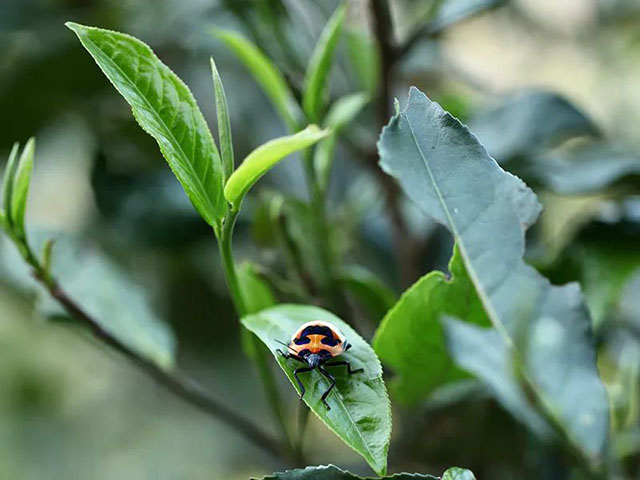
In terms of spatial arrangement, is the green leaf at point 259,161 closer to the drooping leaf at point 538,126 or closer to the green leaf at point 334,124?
the green leaf at point 334,124

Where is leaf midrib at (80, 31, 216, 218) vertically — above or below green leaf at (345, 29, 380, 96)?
above

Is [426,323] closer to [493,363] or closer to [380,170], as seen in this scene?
[493,363]

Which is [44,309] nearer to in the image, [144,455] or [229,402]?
[229,402]

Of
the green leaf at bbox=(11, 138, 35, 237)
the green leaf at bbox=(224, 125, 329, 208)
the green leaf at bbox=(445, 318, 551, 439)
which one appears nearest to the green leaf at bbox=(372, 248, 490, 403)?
the green leaf at bbox=(445, 318, 551, 439)

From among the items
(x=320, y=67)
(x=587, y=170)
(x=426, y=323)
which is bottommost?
(x=587, y=170)

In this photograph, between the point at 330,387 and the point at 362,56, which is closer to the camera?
the point at 330,387

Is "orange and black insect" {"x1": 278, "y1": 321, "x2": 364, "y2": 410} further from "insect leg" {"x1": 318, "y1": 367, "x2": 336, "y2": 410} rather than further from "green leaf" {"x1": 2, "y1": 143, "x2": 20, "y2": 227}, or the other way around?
"green leaf" {"x1": 2, "y1": 143, "x2": 20, "y2": 227}

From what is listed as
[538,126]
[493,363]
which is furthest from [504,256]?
[538,126]
